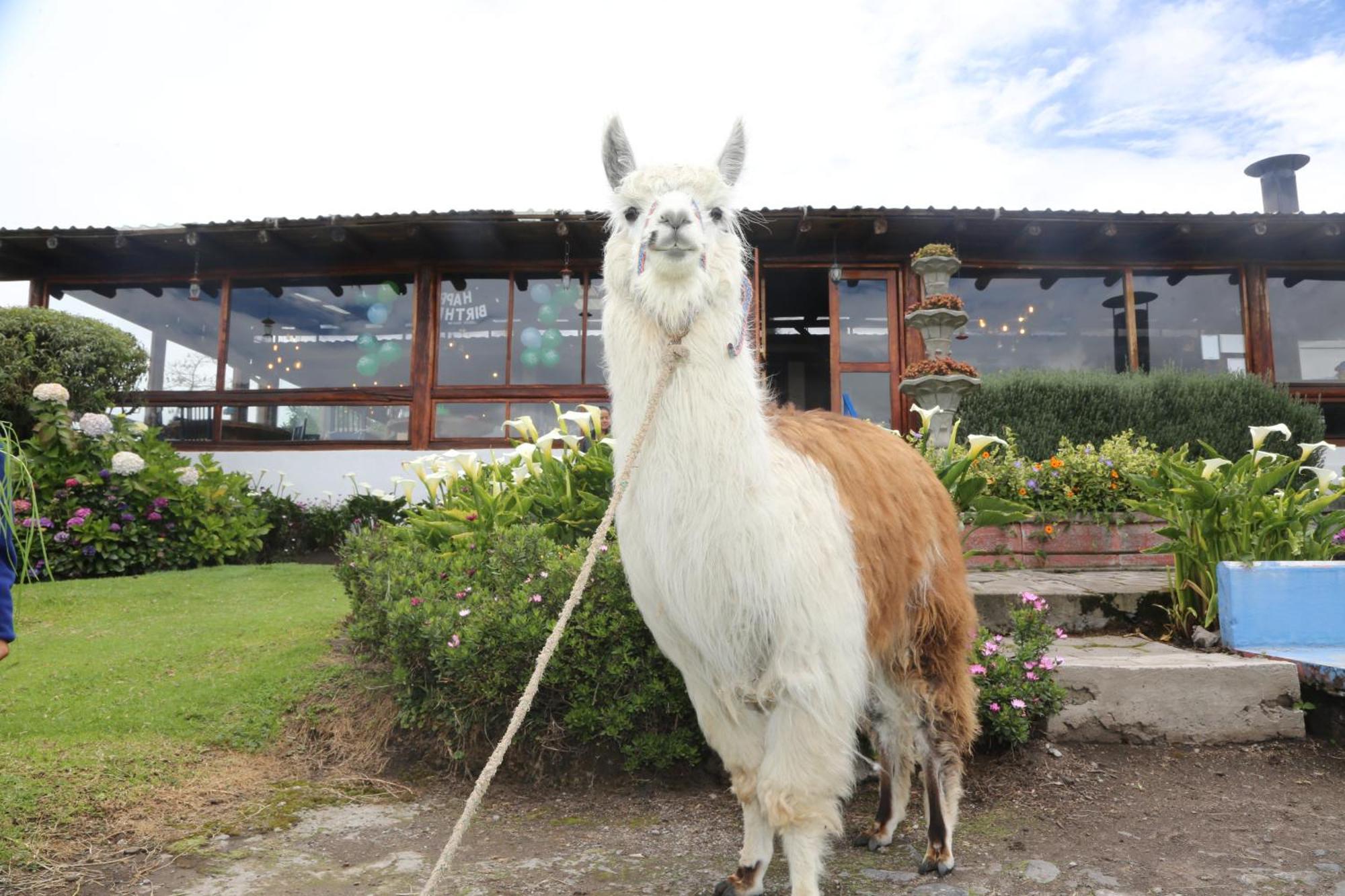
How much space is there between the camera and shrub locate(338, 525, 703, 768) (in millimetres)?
3354

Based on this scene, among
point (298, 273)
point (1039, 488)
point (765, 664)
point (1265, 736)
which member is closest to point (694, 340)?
point (765, 664)

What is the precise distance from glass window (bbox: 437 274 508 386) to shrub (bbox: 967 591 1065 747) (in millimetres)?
9041

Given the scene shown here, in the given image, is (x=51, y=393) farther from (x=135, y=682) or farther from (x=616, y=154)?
(x=616, y=154)

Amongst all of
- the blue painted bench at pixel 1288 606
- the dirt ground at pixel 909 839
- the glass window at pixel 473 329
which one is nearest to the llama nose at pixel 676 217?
the dirt ground at pixel 909 839

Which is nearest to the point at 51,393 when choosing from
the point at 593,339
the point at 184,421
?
the point at 184,421

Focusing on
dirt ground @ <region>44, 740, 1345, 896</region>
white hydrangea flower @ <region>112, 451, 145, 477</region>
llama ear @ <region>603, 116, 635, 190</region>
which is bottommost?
dirt ground @ <region>44, 740, 1345, 896</region>

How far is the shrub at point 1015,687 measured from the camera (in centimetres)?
349

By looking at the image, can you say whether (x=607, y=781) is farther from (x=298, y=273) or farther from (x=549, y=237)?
(x=298, y=273)

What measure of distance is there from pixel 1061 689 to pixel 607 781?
2.06 meters

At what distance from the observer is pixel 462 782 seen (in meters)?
3.54

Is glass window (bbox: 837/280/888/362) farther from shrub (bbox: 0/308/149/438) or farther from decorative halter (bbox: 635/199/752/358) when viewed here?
decorative halter (bbox: 635/199/752/358)

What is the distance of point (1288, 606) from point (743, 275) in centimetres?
382

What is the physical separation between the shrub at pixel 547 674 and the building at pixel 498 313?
→ 7.86 m

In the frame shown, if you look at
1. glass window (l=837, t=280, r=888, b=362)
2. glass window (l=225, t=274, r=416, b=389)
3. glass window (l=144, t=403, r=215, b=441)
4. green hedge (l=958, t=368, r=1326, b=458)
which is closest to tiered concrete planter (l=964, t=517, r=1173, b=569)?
green hedge (l=958, t=368, r=1326, b=458)
